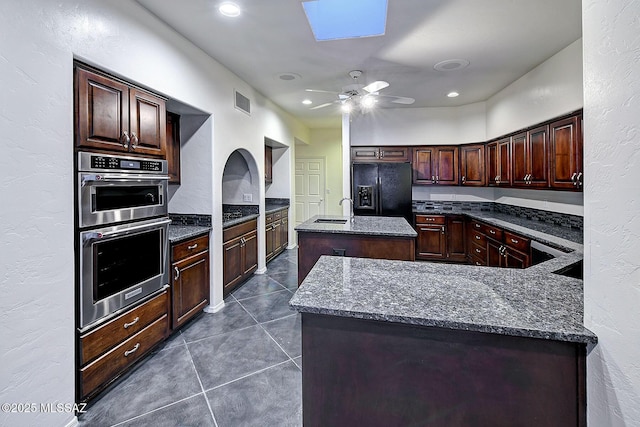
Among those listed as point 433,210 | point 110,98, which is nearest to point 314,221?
point 110,98

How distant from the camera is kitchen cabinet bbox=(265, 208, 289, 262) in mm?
5191

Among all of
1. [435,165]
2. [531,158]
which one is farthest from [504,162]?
[435,165]

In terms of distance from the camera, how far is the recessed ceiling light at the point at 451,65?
3.49m

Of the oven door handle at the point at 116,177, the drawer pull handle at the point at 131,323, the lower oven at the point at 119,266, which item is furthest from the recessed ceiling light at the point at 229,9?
the drawer pull handle at the point at 131,323

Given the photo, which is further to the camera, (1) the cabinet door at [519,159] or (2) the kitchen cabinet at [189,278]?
(1) the cabinet door at [519,159]

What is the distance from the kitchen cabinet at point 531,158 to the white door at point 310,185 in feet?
14.1

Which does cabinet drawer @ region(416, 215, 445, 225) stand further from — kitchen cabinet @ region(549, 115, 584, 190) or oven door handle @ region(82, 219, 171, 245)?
oven door handle @ region(82, 219, 171, 245)

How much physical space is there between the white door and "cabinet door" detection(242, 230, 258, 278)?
127 inches

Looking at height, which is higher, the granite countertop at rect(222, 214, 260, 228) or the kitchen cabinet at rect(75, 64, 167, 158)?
the kitchen cabinet at rect(75, 64, 167, 158)

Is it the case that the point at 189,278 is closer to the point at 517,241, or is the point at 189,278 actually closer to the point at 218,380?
the point at 218,380

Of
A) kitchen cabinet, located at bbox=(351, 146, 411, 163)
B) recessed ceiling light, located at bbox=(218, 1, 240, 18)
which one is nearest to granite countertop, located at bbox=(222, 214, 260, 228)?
recessed ceiling light, located at bbox=(218, 1, 240, 18)

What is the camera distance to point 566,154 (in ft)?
10.1

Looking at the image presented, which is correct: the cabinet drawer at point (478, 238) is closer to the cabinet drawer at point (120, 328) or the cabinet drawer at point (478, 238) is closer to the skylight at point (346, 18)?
the skylight at point (346, 18)

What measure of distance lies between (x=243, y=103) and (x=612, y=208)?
154 inches
